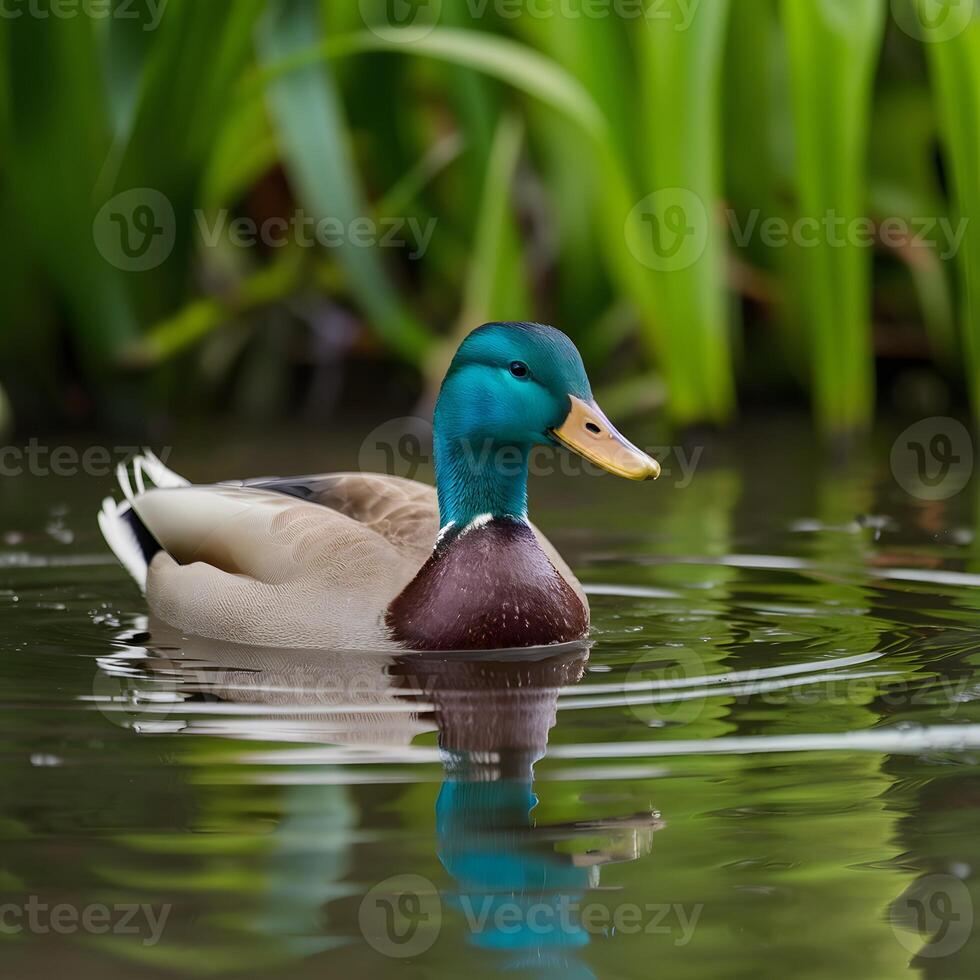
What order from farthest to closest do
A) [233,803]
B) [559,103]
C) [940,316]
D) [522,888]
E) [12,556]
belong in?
[940,316]
[559,103]
[12,556]
[233,803]
[522,888]

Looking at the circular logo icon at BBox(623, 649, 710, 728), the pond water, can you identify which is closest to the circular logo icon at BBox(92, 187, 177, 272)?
the pond water

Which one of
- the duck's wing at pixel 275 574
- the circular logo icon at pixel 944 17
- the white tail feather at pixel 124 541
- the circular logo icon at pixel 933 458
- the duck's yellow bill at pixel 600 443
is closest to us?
the duck's yellow bill at pixel 600 443

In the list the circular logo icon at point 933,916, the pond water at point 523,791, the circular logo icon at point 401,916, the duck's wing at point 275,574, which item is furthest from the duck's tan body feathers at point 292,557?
the circular logo icon at point 933,916

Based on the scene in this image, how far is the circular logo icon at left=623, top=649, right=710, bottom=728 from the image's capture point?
4070mm

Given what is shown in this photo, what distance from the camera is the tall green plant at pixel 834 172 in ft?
24.0

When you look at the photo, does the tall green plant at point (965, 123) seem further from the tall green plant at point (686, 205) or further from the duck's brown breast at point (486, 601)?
the duck's brown breast at point (486, 601)

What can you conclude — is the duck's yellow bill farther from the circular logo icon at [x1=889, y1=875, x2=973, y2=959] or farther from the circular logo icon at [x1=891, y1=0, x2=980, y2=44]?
the circular logo icon at [x1=891, y1=0, x2=980, y2=44]

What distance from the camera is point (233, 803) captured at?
340 cm

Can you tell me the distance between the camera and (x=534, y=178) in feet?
31.5

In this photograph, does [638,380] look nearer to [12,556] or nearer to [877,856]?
[12,556]

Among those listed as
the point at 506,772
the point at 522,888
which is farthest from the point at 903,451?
the point at 522,888

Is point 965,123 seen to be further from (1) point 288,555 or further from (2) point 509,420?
(1) point 288,555

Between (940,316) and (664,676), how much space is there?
5144mm

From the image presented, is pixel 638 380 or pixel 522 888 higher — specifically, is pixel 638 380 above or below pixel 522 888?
above
